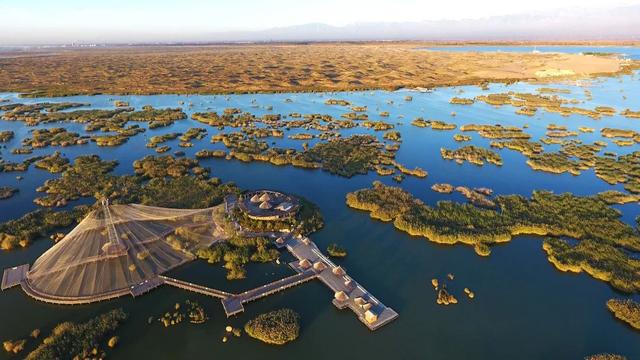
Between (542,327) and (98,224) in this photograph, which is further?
(98,224)

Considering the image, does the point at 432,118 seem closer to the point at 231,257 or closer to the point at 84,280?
the point at 231,257

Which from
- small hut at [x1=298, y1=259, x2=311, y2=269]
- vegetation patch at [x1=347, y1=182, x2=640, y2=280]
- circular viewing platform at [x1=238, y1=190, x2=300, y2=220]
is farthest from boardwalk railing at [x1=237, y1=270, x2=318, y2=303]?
vegetation patch at [x1=347, y1=182, x2=640, y2=280]

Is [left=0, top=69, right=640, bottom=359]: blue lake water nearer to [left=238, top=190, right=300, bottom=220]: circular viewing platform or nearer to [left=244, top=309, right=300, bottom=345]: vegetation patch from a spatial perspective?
[left=244, top=309, right=300, bottom=345]: vegetation patch

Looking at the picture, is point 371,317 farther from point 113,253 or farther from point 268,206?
point 113,253

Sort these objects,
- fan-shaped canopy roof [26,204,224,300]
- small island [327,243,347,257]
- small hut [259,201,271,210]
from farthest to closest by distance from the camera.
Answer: small hut [259,201,271,210] → small island [327,243,347,257] → fan-shaped canopy roof [26,204,224,300]

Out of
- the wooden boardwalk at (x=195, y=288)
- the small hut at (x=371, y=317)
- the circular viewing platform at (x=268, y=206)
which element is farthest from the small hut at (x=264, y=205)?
the small hut at (x=371, y=317)

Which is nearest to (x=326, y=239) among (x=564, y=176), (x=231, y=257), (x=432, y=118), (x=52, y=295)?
(x=231, y=257)

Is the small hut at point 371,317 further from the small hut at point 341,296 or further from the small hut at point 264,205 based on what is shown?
the small hut at point 264,205

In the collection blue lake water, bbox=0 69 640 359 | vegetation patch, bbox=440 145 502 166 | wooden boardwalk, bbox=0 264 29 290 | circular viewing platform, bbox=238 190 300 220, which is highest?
circular viewing platform, bbox=238 190 300 220
